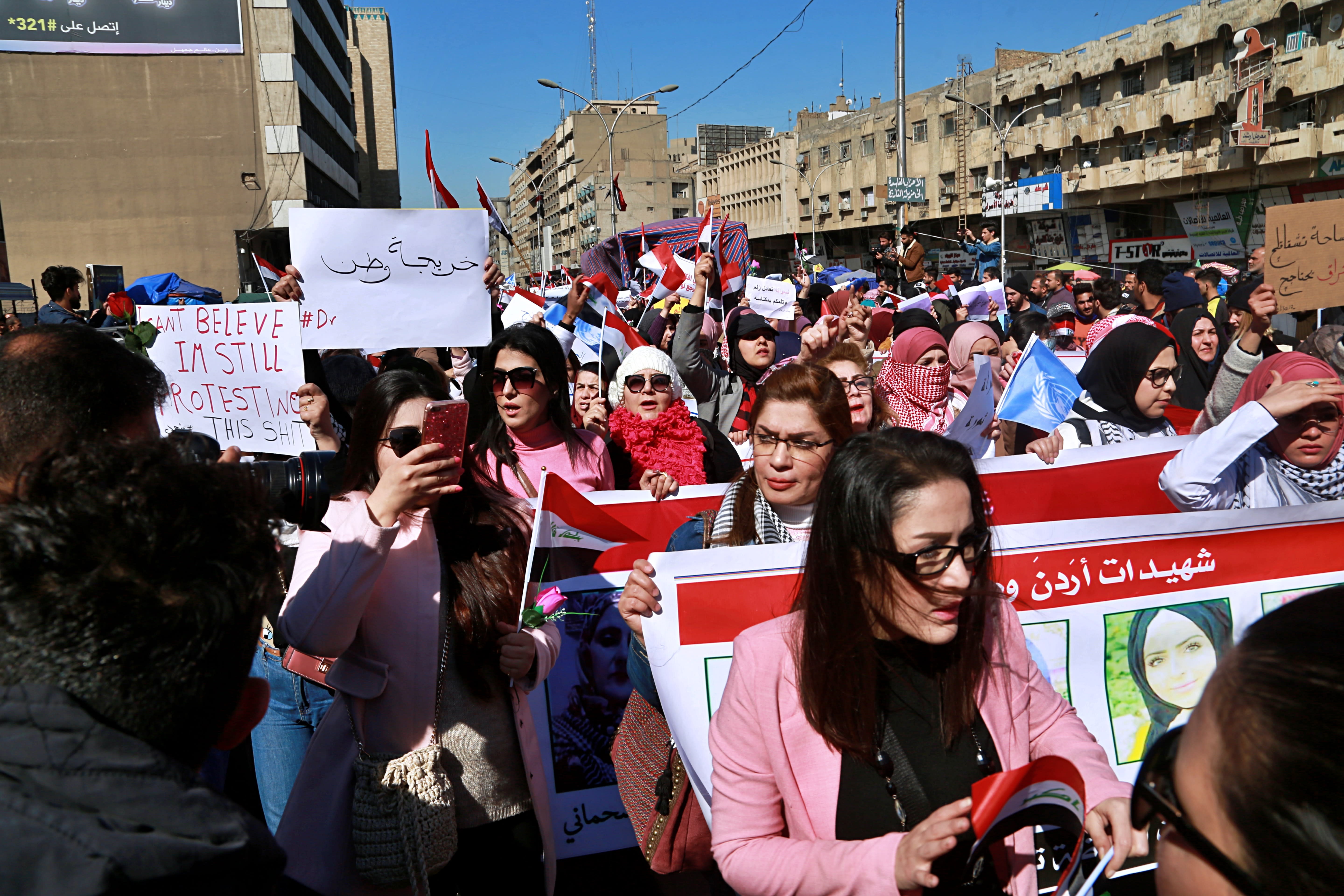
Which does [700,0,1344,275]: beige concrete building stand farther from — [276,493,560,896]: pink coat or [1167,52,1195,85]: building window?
[276,493,560,896]: pink coat

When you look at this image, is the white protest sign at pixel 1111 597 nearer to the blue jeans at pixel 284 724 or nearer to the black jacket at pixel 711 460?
the blue jeans at pixel 284 724

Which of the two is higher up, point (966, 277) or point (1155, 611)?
point (966, 277)

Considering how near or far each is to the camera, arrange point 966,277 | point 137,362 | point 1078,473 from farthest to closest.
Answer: point 966,277 → point 1078,473 → point 137,362

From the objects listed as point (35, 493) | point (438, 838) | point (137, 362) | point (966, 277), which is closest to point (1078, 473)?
point (438, 838)

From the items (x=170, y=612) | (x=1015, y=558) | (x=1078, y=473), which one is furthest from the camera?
(x=1078, y=473)

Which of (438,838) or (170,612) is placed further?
(438,838)

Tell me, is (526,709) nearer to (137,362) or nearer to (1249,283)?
(137,362)

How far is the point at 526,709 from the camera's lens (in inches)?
93.6

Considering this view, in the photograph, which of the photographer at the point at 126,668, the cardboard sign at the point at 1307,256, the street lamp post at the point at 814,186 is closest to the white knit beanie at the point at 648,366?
the cardboard sign at the point at 1307,256

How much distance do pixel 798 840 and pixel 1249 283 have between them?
7954mm

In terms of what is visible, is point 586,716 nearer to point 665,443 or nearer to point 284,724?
point 284,724

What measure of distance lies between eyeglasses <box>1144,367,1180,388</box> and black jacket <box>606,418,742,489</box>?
66.5 inches

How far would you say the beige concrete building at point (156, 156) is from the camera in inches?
1334

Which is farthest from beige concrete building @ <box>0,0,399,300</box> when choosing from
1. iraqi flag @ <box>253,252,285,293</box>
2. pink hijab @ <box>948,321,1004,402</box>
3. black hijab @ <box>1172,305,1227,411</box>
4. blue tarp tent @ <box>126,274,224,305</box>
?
black hijab @ <box>1172,305,1227,411</box>
